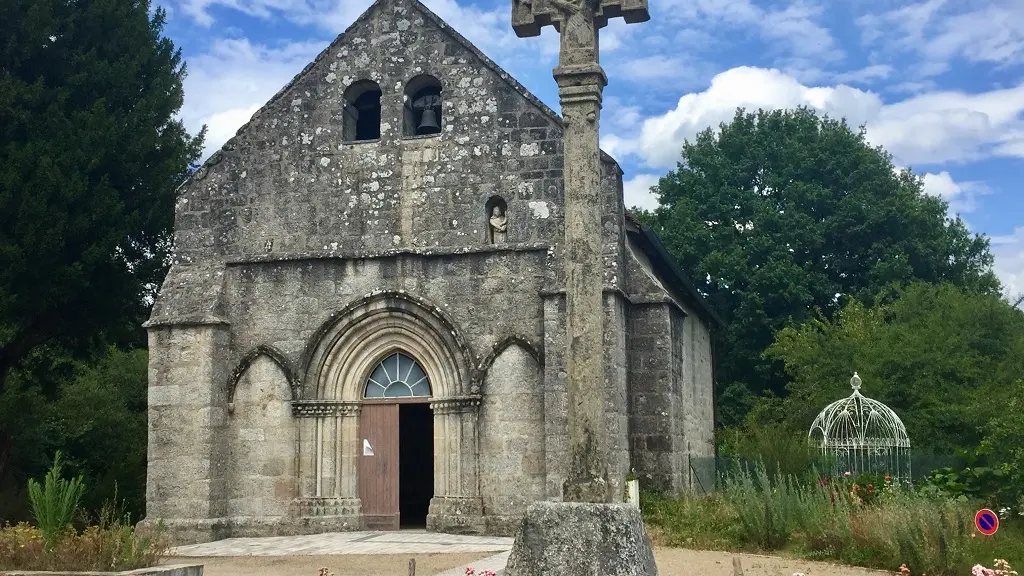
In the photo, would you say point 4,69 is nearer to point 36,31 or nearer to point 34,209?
point 36,31

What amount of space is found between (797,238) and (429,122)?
1451 cm

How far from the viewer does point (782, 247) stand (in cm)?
2616

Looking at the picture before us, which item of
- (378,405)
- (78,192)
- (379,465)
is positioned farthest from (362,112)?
(379,465)

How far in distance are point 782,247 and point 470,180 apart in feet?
46.9

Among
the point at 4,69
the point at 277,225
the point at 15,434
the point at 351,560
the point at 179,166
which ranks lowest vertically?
the point at 351,560

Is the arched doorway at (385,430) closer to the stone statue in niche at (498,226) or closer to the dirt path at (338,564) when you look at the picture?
the stone statue in niche at (498,226)

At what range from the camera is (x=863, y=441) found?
50.7 feet

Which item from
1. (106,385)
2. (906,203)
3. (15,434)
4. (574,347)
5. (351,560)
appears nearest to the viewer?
(574,347)

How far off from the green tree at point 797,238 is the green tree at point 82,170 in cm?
1415

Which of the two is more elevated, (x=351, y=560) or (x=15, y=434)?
(x=15, y=434)

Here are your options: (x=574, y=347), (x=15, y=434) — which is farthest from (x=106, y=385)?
(x=574, y=347)

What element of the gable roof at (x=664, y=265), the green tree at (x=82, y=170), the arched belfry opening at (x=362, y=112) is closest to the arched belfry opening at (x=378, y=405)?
the arched belfry opening at (x=362, y=112)

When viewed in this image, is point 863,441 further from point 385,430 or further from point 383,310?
point 383,310

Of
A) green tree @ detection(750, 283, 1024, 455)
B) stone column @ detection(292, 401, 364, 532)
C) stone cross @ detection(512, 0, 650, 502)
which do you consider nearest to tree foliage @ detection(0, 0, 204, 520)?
stone column @ detection(292, 401, 364, 532)
